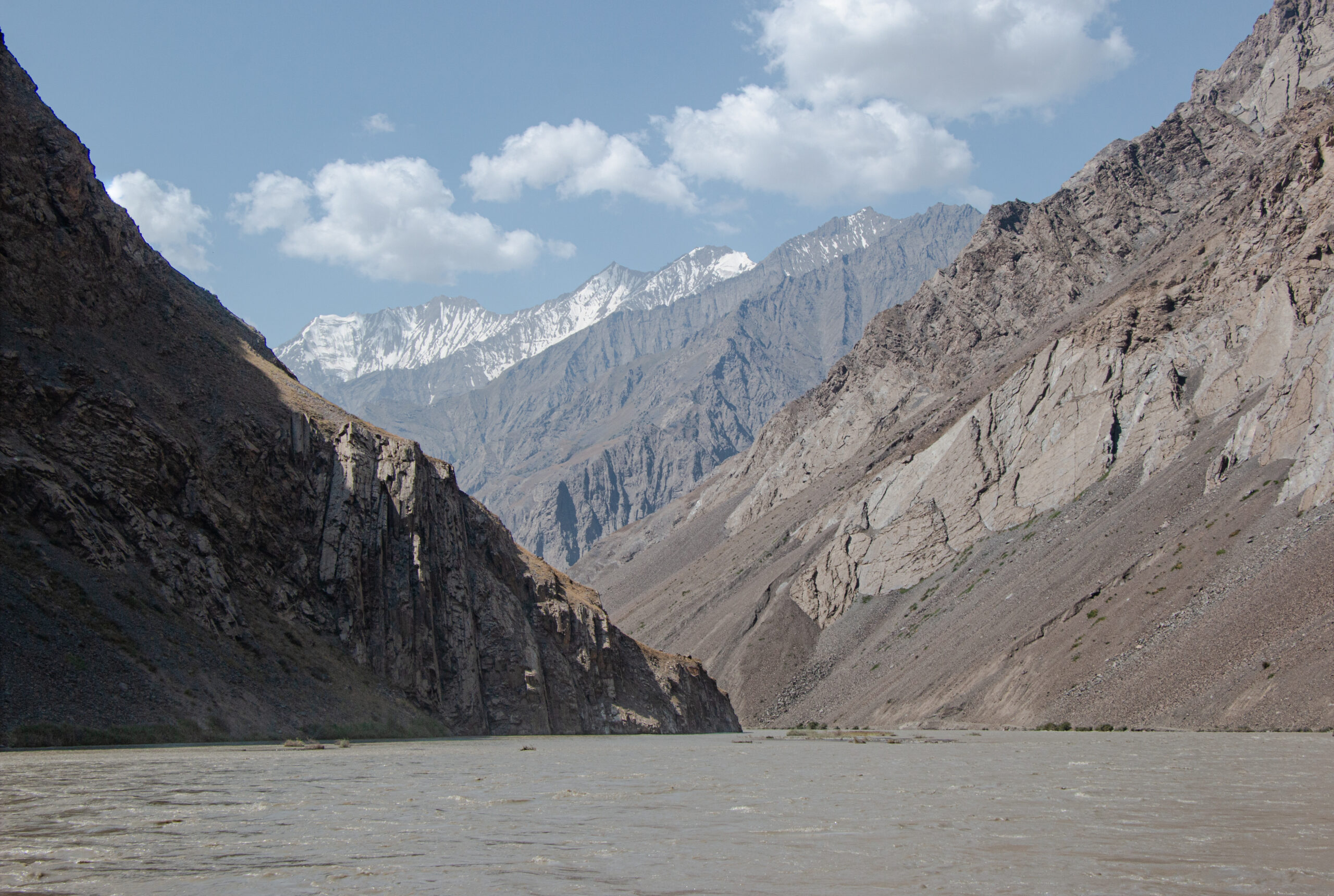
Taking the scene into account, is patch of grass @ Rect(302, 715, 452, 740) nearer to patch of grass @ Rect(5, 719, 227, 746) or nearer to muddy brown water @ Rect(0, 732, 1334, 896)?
patch of grass @ Rect(5, 719, 227, 746)

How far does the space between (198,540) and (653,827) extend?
40.9m

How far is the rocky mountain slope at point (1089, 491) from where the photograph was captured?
71.9m

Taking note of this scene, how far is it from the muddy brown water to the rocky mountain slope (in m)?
37.0

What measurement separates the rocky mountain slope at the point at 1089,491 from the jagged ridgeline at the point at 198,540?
136 ft

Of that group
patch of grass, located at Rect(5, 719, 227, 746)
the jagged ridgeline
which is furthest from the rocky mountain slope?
patch of grass, located at Rect(5, 719, 227, 746)

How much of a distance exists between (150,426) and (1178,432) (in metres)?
94.6

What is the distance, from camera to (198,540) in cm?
5241

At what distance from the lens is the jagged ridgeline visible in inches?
1689

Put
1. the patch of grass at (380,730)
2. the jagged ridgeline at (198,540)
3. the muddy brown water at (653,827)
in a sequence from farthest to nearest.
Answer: the patch of grass at (380,730), the jagged ridgeline at (198,540), the muddy brown water at (653,827)

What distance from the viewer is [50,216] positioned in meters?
54.7

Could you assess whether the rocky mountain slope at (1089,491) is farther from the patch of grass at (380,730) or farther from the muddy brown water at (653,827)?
the patch of grass at (380,730)

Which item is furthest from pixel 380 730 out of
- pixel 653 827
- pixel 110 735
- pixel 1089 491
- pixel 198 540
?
pixel 1089 491

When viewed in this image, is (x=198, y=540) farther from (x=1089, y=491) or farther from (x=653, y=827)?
(x=1089, y=491)

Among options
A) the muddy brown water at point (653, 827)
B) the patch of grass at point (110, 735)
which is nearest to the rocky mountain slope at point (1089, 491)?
the muddy brown water at point (653, 827)
